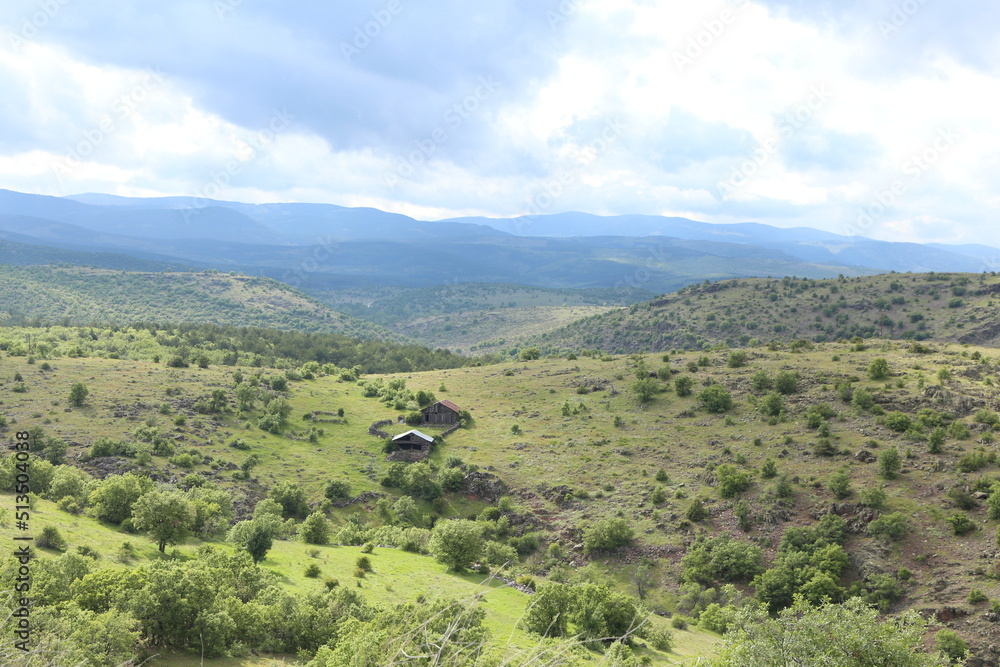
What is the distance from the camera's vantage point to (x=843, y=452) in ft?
177

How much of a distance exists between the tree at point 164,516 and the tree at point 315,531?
42.9 ft

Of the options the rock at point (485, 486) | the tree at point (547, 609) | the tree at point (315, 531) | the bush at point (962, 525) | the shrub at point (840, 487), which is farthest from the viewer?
the rock at point (485, 486)

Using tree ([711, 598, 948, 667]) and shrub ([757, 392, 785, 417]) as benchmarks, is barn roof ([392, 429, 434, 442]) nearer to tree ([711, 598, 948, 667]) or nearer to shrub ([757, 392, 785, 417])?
shrub ([757, 392, 785, 417])

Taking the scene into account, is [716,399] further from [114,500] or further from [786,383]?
[114,500]

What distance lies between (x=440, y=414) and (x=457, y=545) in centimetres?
3460

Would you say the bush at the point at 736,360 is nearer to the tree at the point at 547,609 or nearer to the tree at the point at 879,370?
the tree at the point at 879,370

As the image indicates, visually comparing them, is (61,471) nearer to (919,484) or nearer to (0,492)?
(0,492)

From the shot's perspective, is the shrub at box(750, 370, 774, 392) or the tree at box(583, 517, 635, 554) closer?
the tree at box(583, 517, 635, 554)

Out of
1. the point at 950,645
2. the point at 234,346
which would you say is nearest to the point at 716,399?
the point at 950,645

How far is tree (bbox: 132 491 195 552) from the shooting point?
108 ft

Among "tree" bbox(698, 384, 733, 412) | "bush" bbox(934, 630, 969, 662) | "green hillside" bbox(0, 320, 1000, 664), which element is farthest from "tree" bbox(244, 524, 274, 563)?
"tree" bbox(698, 384, 733, 412)

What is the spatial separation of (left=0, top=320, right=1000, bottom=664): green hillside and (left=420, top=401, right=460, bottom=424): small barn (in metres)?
3.17

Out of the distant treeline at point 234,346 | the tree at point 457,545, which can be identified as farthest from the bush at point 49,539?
the distant treeline at point 234,346

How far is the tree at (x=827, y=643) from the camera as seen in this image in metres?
17.1
